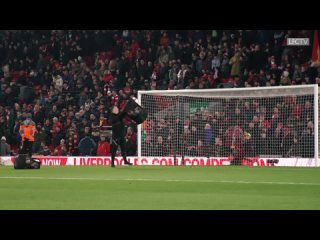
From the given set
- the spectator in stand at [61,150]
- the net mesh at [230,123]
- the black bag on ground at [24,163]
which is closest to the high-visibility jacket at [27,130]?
the black bag on ground at [24,163]

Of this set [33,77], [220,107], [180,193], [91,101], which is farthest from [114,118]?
[33,77]

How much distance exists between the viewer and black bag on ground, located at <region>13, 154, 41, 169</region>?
21.5 metres

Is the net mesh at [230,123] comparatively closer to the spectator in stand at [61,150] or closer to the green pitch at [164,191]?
the spectator in stand at [61,150]

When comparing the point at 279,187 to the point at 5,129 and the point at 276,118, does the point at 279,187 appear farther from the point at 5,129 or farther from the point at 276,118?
the point at 5,129

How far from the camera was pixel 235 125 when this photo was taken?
79.8 ft

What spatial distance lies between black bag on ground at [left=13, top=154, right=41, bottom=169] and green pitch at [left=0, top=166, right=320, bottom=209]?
402 cm

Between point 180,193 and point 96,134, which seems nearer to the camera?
point 180,193

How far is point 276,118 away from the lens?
23.7 meters

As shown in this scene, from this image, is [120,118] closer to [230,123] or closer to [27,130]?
[27,130]

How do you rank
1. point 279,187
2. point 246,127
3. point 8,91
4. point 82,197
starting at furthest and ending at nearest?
point 8,91, point 246,127, point 279,187, point 82,197

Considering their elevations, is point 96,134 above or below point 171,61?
below

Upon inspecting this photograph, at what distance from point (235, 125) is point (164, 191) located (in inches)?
453

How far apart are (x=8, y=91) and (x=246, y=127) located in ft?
42.7

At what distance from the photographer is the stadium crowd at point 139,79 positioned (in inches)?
960
